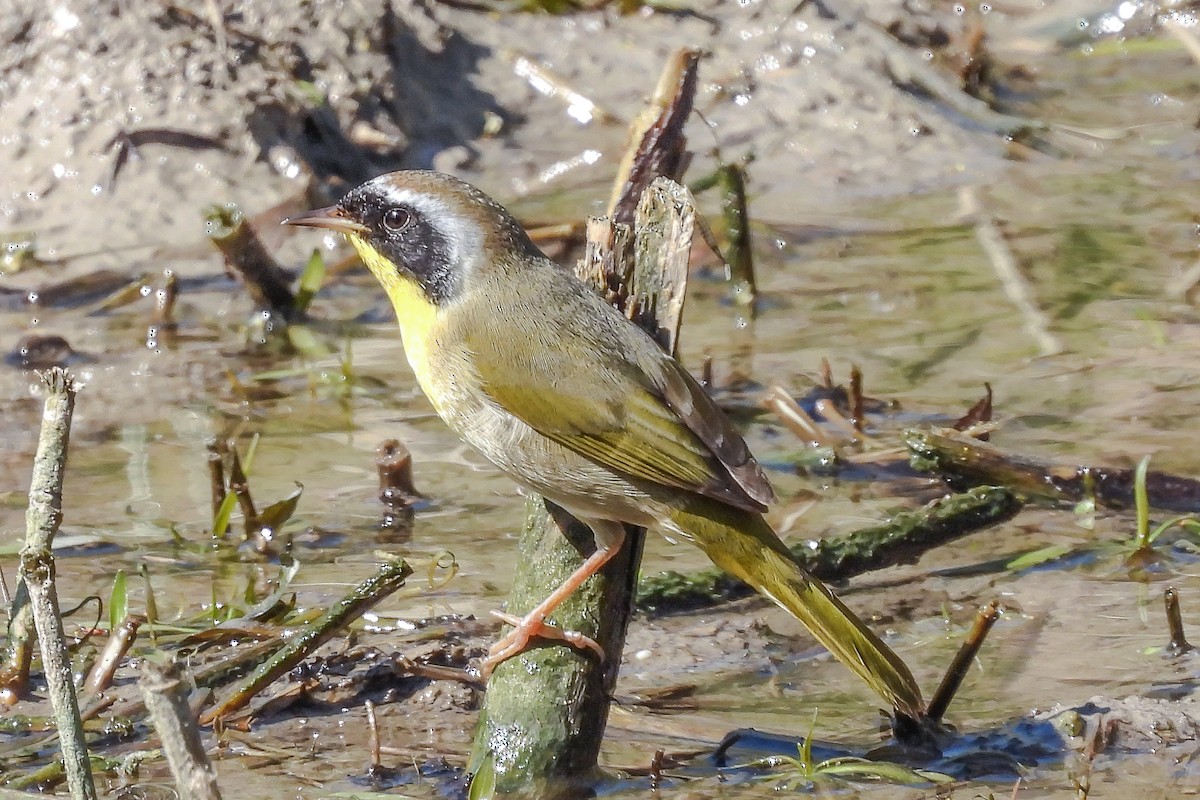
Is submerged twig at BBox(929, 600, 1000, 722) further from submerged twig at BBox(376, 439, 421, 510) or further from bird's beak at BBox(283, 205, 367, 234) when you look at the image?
submerged twig at BBox(376, 439, 421, 510)

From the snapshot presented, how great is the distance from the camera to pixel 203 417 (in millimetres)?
6789

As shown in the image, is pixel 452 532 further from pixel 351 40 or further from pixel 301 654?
pixel 351 40

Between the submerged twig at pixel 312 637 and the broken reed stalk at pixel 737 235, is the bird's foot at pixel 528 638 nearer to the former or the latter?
the submerged twig at pixel 312 637

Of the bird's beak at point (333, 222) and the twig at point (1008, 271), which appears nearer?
the bird's beak at point (333, 222)

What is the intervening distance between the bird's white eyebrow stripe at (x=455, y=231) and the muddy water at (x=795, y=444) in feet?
3.39

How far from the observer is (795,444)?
650 cm

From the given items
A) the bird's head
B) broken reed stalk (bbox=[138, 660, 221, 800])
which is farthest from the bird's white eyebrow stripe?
broken reed stalk (bbox=[138, 660, 221, 800])

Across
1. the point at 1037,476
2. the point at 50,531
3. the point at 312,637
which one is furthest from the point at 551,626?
the point at 1037,476

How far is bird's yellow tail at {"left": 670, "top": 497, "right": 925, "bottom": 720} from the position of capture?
390 centimetres

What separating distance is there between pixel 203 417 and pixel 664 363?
299 cm

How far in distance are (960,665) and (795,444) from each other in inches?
99.7

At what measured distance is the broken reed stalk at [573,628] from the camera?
151 inches

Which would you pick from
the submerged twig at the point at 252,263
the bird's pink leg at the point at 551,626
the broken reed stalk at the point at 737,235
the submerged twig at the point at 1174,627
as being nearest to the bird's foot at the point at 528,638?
the bird's pink leg at the point at 551,626

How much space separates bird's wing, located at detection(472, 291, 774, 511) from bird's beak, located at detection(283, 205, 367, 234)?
0.62m
